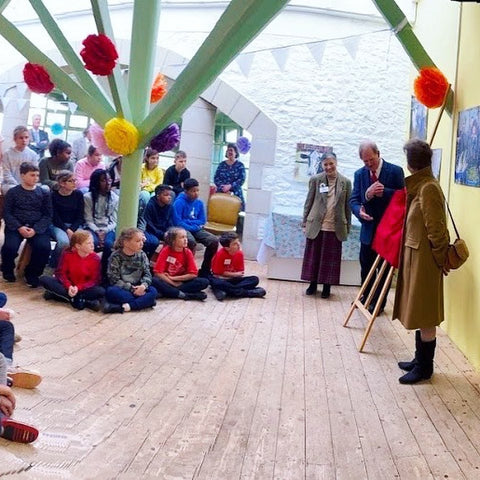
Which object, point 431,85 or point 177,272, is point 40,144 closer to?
point 177,272

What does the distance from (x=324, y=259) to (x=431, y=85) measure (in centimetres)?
230

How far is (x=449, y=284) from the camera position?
4992 mm

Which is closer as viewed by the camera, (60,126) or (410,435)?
(410,435)

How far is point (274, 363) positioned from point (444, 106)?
7.73 feet

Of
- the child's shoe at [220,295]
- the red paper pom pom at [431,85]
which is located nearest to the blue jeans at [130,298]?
the child's shoe at [220,295]

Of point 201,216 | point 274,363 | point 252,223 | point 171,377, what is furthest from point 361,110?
point 171,377

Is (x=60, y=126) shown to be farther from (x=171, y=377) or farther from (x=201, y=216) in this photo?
(x=171, y=377)

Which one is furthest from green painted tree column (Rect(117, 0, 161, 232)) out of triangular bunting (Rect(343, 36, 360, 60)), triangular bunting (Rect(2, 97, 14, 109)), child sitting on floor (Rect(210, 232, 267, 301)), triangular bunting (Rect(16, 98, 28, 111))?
triangular bunting (Rect(2, 97, 14, 109))

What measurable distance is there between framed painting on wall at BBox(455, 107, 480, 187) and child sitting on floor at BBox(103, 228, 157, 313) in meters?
2.71

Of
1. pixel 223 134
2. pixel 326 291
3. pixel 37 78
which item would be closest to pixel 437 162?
pixel 326 291

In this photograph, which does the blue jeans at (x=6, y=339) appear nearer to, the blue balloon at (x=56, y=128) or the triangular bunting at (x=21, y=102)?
the triangular bunting at (x=21, y=102)

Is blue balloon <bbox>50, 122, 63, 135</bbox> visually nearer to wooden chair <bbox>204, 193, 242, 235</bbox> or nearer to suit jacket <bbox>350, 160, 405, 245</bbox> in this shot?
wooden chair <bbox>204, 193, 242, 235</bbox>

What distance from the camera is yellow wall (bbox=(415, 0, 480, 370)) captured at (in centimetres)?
440

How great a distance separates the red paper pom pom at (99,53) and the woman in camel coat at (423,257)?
2730 mm
